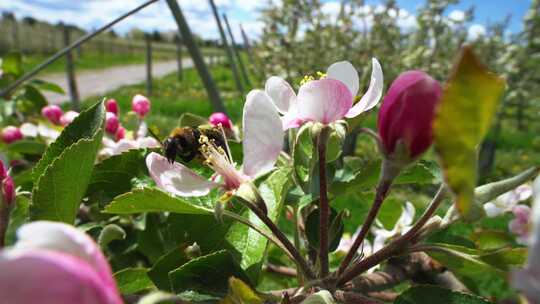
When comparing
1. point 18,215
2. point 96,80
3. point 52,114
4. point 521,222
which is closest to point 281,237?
point 18,215

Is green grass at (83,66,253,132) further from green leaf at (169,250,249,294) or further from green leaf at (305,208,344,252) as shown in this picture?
green leaf at (169,250,249,294)

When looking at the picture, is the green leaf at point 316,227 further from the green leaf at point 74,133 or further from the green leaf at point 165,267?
the green leaf at point 74,133

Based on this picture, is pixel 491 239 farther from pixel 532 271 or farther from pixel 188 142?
pixel 532 271

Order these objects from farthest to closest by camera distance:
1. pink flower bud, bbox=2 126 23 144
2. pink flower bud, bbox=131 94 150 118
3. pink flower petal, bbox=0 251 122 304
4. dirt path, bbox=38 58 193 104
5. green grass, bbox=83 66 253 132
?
dirt path, bbox=38 58 193 104, green grass, bbox=83 66 253 132, pink flower bud, bbox=2 126 23 144, pink flower bud, bbox=131 94 150 118, pink flower petal, bbox=0 251 122 304

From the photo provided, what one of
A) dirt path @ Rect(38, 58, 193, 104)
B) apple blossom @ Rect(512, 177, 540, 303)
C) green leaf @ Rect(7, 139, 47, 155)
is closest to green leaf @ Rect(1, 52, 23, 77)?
green leaf @ Rect(7, 139, 47, 155)

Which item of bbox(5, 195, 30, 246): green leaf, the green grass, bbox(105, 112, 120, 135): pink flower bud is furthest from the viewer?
the green grass

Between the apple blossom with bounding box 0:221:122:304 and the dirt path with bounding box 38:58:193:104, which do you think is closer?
the apple blossom with bounding box 0:221:122:304

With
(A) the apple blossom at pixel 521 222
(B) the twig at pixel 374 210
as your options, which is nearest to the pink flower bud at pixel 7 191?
(B) the twig at pixel 374 210

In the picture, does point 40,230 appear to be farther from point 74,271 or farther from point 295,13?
point 295,13
